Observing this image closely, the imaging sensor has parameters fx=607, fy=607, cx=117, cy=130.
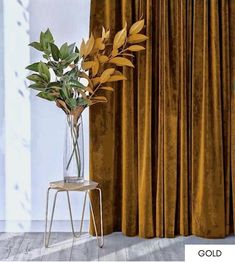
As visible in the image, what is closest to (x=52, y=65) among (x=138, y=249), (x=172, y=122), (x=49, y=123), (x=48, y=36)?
(x=48, y=36)

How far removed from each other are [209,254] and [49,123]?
5.20 feet

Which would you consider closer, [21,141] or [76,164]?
[76,164]

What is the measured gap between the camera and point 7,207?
4.40 m

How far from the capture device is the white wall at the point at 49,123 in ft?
14.2

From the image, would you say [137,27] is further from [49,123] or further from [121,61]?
[49,123]

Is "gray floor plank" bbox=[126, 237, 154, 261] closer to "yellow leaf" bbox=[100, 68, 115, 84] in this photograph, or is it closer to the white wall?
the white wall

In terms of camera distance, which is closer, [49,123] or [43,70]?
→ [43,70]

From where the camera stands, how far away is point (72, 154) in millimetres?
4078

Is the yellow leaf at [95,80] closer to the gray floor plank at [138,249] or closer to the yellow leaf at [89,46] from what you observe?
the yellow leaf at [89,46]

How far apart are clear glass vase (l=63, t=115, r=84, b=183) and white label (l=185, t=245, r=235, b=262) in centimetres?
88

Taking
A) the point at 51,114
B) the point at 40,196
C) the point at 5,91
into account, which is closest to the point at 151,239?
the point at 40,196

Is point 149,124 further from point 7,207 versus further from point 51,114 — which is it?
point 7,207

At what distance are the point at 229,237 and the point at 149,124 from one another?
3.28ft

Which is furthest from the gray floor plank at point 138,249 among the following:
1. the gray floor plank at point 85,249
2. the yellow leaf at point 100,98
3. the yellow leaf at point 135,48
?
the yellow leaf at point 135,48
